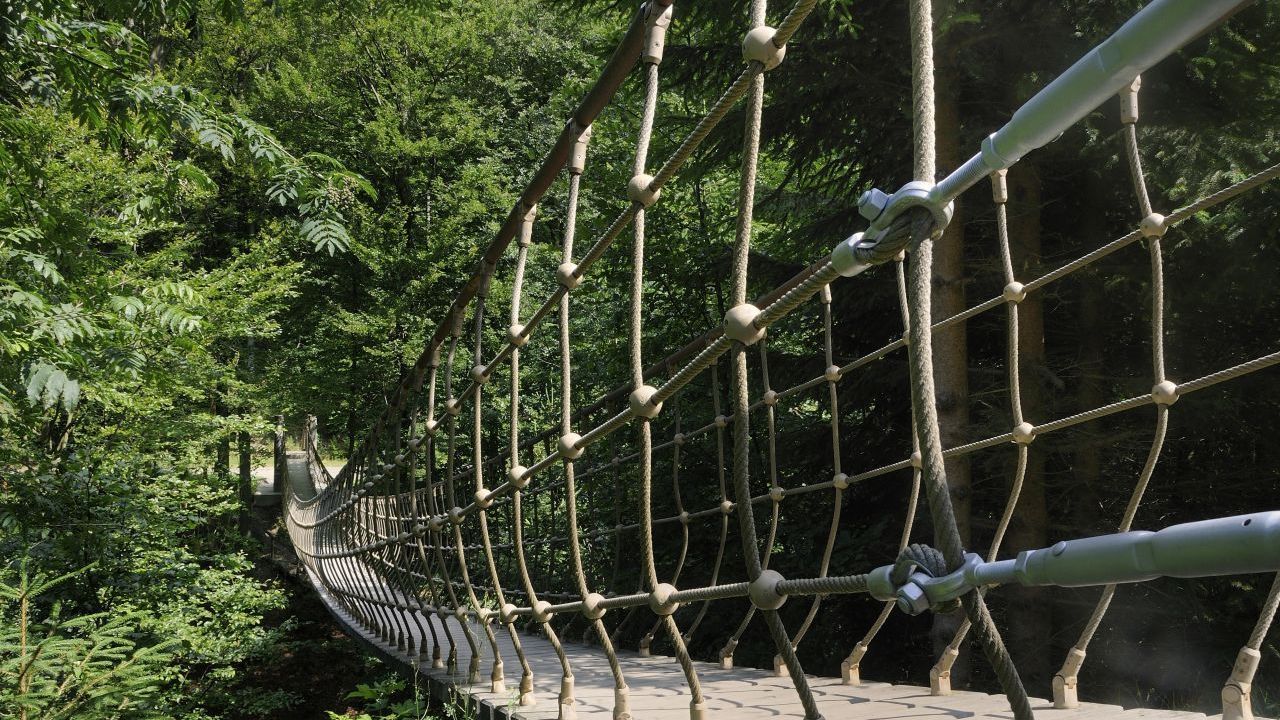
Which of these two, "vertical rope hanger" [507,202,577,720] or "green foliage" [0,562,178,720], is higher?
"vertical rope hanger" [507,202,577,720]

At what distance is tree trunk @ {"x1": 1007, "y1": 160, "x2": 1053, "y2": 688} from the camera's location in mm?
3912

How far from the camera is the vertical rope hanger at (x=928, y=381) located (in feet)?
2.44

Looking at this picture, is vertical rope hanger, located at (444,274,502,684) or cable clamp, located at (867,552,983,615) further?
vertical rope hanger, located at (444,274,502,684)

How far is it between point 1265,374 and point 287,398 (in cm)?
1028

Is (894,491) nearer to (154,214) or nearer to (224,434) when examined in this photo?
(154,214)

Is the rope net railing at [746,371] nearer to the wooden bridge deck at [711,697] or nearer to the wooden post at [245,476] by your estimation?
the wooden bridge deck at [711,697]

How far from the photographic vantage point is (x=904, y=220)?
836mm

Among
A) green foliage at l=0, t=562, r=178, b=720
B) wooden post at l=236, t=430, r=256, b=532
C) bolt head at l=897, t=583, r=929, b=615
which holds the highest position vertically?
wooden post at l=236, t=430, r=256, b=532

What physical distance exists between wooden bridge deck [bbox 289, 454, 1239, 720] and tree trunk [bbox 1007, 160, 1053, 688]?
171cm

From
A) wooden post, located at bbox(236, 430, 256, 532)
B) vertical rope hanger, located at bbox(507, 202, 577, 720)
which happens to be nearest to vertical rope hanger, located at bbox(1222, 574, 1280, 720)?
vertical rope hanger, located at bbox(507, 202, 577, 720)

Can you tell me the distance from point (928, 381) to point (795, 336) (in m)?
5.66

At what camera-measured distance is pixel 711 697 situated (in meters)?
2.04

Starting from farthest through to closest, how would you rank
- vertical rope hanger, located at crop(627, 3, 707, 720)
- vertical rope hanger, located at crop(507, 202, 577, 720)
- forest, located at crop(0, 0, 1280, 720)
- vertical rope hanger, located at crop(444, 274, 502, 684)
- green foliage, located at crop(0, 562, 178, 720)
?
forest, located at crop(0, 0, 1280, 720) < green foliage, located at crop(0, 562, 178, 720) < vertical rope hanger, located at crop(444, 274, 502, 684) < vertical rope hanger, located at crop(507, 202, 577, 720) < vertical rope hanger, located at crop(627, 3, 707, 720)

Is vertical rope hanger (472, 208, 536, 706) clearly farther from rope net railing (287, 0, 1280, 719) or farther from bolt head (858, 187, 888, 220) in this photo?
bolt head (858, 187, 888, 220)
